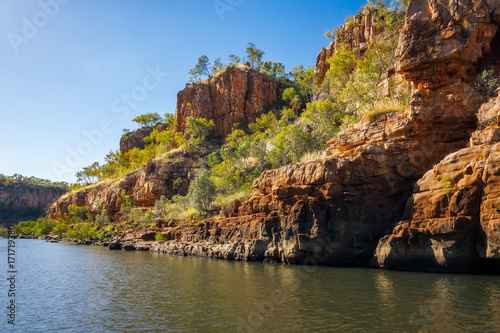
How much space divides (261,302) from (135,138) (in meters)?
102

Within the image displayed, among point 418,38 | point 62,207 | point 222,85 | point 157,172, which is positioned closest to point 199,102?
point 222,85

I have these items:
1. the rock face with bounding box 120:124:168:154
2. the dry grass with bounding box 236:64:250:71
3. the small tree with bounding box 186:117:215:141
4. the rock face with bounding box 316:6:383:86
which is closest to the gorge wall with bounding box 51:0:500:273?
the rock face with bounding box 316:6:383:86

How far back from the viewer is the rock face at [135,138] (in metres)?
106

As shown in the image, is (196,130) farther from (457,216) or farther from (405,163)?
(457,216)

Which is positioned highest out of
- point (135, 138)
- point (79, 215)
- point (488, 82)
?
Answer: point (135, 138)

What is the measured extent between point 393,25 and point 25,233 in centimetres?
11306

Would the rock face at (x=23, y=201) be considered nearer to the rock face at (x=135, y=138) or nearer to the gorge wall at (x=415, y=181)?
the rock face at (x=135, y=138)

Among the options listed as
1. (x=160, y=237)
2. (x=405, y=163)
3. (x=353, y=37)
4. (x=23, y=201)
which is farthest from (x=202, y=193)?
(x=23, y=201)

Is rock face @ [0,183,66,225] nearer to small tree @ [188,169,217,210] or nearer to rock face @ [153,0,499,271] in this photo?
small tree @ [188,169,217,210]

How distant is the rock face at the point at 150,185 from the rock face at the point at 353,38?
3272 centimetres

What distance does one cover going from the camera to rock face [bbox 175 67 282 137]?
258 ft

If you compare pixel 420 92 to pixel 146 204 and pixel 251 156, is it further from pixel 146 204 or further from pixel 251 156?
pixel 146 204

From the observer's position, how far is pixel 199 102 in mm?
82750

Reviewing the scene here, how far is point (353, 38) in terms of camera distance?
56344 mm
